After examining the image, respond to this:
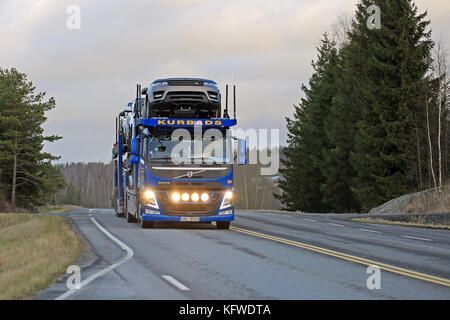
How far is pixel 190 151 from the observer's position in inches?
798

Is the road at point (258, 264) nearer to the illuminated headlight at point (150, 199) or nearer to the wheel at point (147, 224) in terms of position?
the wheel at point (147, 224)

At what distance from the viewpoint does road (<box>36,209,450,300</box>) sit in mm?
9594

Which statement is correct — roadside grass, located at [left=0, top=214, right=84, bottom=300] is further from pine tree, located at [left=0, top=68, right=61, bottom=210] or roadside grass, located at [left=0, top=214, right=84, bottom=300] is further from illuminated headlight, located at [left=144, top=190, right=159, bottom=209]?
pine tree, located at [left=0, top=68, right=61, bottom=210]

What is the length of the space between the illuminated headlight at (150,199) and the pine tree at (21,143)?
45682 millimetres

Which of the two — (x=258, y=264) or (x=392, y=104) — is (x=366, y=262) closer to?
(x=258, y=264)

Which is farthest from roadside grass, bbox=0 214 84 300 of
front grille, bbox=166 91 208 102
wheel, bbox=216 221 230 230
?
front grille, bbox=166 91 208 102

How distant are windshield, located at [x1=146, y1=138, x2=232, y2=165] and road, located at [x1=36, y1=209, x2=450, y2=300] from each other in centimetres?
223

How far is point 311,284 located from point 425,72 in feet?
117

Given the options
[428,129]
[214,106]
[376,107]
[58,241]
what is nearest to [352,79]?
[376,107]

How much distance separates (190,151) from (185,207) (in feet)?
5.68

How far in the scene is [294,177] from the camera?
6469cm

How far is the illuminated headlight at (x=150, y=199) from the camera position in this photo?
65.7ft

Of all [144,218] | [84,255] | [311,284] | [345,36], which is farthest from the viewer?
[345,36]

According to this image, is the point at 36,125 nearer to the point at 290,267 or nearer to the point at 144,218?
the point at 144,218
